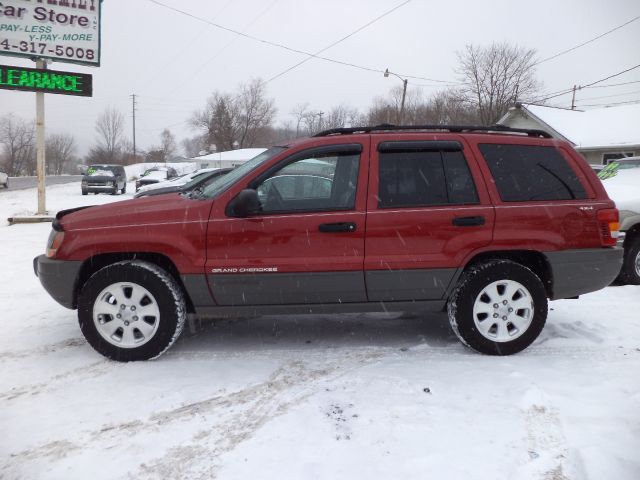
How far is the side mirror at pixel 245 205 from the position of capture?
138 inches

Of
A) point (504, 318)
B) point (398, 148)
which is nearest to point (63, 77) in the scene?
point (398, 148)

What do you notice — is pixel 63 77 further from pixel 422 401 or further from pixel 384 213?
pixel 422 401

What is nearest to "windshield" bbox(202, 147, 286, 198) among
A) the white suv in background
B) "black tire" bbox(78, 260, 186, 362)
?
"black tire" bbox(78, 260, 186, 362)

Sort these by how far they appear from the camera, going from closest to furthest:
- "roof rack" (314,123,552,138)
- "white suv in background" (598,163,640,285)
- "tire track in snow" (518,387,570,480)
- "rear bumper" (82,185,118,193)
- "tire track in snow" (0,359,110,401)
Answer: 1. "tire track in snow" (518,387,570,480)
2. "tire track in snow" (0,359,110,401)
3. "roof rack" (314,123,552,138)
4. "white suv in background" (598,163,640,285)
5. "rear bumper" (82,185,118,193)

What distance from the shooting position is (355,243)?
3678 millimetres

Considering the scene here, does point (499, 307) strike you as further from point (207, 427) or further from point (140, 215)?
point (140, 215)

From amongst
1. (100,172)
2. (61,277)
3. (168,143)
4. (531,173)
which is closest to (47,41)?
(61,277)

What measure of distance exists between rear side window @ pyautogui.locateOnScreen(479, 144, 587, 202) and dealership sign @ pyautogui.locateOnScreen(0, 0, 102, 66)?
13090 mm

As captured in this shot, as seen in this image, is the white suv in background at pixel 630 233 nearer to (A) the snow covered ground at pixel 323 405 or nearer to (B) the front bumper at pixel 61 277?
(A) the snow covered ground at pixel 323 405

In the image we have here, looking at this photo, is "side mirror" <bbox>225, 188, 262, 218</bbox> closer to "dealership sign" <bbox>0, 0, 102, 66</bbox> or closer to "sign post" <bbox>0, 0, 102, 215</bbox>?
"sign post" <bbox>0, 0, 102, 215</bbox>

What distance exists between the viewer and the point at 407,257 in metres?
3.73

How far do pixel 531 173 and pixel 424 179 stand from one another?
0.91m

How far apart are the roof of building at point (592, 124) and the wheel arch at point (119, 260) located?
23850 mm

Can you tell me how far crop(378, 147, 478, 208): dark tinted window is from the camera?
3758mm
